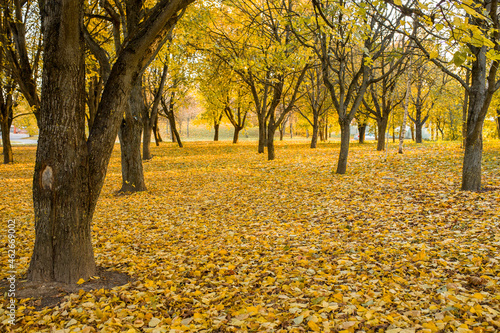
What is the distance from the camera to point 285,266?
4637 mm

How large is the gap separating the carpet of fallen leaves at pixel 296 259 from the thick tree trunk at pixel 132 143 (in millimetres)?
670

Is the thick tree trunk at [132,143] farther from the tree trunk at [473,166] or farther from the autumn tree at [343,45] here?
the tree trunk at [473,166]

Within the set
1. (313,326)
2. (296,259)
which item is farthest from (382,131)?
(313,326)

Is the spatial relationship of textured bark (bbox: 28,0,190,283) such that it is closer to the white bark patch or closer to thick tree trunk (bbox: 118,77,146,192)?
the white bark patch

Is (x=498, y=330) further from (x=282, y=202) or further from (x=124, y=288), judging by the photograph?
(x=282, y=202)

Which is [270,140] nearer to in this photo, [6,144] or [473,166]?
[473,166]

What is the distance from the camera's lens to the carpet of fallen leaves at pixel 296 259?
10.6 feet

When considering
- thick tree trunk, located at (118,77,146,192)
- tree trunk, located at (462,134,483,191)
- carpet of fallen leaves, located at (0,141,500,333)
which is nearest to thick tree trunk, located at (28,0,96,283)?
carpet of fallen leaves, located at (0,141,500,333)

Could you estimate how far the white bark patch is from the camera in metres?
3.60

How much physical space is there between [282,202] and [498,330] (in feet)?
19.7

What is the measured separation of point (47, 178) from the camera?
360cm

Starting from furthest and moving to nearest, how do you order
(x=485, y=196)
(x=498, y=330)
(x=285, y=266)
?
1. (x=485, y=196)
2. (x=285, y=266)
3. (x=498, y=330)

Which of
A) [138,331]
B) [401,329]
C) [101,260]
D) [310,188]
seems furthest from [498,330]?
[310,188]

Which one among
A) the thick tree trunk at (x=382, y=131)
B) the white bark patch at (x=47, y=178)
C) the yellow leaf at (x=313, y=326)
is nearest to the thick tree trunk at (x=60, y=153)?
the white bark patch at (x=47, y=178)
